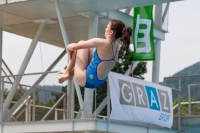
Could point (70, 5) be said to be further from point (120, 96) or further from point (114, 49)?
point (114, 49)

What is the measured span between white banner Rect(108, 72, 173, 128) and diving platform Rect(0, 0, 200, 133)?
9.7 inches

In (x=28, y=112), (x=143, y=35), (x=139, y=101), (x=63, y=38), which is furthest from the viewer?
(x=143, y=35)

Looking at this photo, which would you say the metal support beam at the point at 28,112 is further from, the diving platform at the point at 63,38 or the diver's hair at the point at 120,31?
the diver's hair at the point at 120,31

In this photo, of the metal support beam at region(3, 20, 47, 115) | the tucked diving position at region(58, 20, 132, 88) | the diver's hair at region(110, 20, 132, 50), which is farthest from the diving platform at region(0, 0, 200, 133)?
the diver's hair at region(110, 20, 132, 50)

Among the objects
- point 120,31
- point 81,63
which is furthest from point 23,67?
point 120,31

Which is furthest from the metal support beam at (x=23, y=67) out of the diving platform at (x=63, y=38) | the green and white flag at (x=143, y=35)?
the green and white flag at (x=143, y=35)

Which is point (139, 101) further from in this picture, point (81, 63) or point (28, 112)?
point (81, 63)

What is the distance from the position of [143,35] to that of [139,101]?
2.86 metres

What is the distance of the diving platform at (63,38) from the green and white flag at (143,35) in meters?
0.29

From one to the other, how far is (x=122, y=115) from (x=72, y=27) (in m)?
4.41

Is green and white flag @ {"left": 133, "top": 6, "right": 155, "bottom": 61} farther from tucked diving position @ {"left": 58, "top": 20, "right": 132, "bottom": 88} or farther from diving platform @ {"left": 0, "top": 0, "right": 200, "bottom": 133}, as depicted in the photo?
tucked diving position @ {"left": 58, "top": 20, "right": 132, "bottom": 88}

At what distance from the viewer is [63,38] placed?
64.1ft

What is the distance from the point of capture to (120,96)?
748 inches

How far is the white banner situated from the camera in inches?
740
